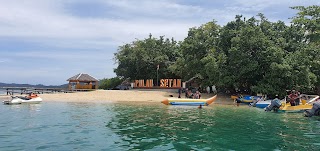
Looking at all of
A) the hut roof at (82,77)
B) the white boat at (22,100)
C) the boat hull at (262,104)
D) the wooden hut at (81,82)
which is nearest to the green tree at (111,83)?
the hut roof at (82,77)

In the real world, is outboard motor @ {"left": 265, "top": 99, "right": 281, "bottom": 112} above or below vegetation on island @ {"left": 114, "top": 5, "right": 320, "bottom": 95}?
below

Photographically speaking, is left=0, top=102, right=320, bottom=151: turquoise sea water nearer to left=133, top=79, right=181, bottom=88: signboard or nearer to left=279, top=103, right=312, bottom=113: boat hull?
left=279, top=103, right=312, bottom=113: boat hull

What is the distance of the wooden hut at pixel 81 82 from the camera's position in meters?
56.2

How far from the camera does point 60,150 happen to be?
11.2 m

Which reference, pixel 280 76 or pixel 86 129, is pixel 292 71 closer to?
pixel 280 76

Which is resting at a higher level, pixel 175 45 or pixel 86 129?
pixel 175 45

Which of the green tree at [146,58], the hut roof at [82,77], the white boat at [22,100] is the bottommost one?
the white boat at [22,100]

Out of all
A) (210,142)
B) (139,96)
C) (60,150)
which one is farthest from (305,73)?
(60,150)

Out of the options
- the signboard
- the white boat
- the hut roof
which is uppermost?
the hut roof

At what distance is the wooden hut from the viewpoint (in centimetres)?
5622

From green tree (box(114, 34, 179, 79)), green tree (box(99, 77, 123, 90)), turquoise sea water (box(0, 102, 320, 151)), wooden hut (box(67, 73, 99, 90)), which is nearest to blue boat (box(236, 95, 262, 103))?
turquoise sea water (box(0, 102, 320, 151))

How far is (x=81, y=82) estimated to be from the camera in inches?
2232

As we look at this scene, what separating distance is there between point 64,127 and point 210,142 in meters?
8.59

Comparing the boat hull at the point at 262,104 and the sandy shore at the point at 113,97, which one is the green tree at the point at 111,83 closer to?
the sandy shore at the point at 113,97
